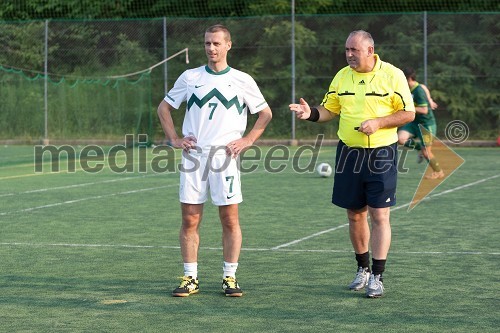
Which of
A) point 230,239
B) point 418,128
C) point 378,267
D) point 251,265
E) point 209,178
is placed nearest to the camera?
point 378,267

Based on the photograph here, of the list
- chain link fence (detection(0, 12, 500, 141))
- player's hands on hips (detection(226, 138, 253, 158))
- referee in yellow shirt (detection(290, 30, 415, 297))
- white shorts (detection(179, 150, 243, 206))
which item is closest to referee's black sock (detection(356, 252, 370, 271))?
referee in yellow shirt (detection(290, 30, 415, 297))

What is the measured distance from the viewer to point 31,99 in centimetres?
3275

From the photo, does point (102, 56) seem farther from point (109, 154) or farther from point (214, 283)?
point (214, 283)

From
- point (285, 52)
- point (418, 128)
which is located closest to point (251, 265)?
point (418, 128)

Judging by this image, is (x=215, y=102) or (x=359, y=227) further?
(x=359, y=227)

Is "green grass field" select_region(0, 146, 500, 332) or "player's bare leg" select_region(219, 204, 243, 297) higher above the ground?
"player's bare leg" select_region(219, 204, 243, 297)

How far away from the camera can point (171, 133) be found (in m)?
9.20

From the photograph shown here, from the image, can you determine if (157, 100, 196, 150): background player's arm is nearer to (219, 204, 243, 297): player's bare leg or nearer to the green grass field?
(219, 204, 243, 297): player's bare leg

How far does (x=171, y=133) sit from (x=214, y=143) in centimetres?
40

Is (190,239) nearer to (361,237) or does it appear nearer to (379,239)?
(361,237)

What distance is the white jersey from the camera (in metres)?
9.02

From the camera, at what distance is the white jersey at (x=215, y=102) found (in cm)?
902

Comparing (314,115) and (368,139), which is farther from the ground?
(314,115)

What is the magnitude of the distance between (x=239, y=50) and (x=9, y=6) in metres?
12.0
